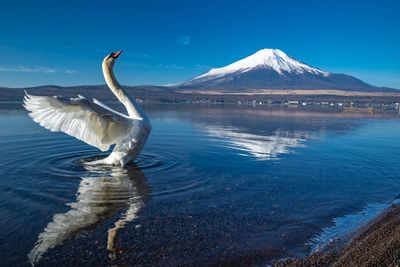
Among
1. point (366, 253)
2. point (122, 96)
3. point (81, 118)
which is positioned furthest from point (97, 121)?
point (366, 253)

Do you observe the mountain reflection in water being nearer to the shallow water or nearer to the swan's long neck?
the shallow water

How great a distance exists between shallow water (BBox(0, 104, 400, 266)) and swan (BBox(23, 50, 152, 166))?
837mm

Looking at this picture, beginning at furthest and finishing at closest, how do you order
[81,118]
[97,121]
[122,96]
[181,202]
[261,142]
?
[261,142], [122,96], [97,121], [81,118], [181,202]

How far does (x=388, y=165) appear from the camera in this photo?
50.8 ft

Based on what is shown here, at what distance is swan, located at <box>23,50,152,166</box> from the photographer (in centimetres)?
1196

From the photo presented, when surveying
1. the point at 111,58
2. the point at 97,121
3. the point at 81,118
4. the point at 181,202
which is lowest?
the point at 181,202

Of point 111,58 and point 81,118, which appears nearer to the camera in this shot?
point 81,118

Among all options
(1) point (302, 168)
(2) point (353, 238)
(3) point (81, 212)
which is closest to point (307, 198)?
(2) point (353, 238)

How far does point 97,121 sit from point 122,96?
1729mm

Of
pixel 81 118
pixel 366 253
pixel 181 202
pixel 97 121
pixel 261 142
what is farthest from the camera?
pixel 261 142

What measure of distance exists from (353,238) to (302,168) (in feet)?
22.1


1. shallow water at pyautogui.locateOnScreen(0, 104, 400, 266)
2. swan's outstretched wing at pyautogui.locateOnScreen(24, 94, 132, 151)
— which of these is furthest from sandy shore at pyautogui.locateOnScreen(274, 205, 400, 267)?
swan's outstretched wing at pyautogui.locateOnScreen(24, 94, 132, 151)

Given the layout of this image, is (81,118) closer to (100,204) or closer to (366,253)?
(100,204)

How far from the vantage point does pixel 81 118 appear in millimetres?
12602
